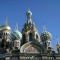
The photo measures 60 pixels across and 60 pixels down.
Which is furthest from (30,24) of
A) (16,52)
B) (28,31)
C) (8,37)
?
(8,37)

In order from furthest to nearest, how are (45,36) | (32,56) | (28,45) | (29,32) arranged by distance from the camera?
(45,36) → (29,32) → (28,45) → (32,56)

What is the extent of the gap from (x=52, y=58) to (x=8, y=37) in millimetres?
16360

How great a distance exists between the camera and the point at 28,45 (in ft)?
102

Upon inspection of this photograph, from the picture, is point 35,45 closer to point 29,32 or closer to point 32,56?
point 32,56

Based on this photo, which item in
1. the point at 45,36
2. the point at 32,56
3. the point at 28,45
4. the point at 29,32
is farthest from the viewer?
the point at 45,36

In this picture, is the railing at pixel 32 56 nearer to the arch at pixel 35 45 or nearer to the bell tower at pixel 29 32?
the arch at pixel 35 45

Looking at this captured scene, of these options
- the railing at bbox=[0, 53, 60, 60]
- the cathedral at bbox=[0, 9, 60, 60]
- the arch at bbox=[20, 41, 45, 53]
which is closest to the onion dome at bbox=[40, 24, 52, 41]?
the cathedral at bbox=[0, 9, 60, 60]

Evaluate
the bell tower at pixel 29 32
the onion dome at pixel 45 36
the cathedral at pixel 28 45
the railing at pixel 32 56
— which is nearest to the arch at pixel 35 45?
the cathedral at pixel 28 45

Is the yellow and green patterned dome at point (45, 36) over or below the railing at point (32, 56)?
over

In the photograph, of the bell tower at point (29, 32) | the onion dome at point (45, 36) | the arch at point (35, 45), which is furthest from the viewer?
the onion dome at point (45, 36)

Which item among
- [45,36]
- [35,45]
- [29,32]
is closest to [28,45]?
[35,45]

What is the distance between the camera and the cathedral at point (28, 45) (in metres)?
29.5

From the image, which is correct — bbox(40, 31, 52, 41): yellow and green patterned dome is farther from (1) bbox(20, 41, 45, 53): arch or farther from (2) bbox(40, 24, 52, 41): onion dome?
(1) bbox(20, 41, 45, 53): arch

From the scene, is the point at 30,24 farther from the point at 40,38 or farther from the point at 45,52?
the point at 45,52
